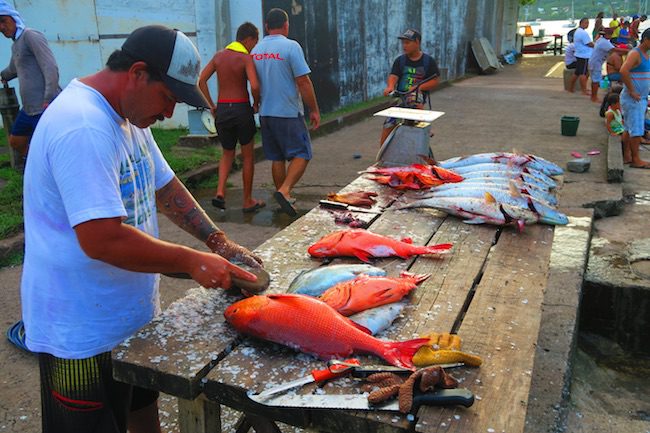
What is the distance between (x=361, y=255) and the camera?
118 inches

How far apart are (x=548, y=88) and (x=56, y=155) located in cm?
1872

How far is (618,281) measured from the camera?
4926 mm

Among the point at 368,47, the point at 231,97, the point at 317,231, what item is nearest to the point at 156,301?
the point at 317,231

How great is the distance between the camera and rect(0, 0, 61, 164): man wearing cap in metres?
5.87

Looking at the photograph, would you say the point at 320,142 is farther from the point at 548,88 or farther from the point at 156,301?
the point at 548,88

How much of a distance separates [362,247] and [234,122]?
4136 millimetres

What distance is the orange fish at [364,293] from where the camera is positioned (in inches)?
93.7

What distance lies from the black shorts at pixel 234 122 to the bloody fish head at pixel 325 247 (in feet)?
13.0

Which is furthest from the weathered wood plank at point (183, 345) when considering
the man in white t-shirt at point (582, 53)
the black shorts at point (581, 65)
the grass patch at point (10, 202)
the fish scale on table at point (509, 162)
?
the black shorts at point (581, 65)

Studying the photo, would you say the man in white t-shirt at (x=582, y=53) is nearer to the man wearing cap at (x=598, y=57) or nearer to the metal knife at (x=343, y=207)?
the man wearing cap at (x=598, y=57)

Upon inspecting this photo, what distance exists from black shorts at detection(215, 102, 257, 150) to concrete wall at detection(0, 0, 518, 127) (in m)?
3.38

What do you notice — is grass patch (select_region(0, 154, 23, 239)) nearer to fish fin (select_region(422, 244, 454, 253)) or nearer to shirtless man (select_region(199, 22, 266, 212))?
shirtless man (select_region(199, 22, 266, 212))

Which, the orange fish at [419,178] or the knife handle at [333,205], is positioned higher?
the orange fish at [419,178]

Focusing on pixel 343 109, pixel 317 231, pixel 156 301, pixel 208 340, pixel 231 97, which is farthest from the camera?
pixel 343 109
